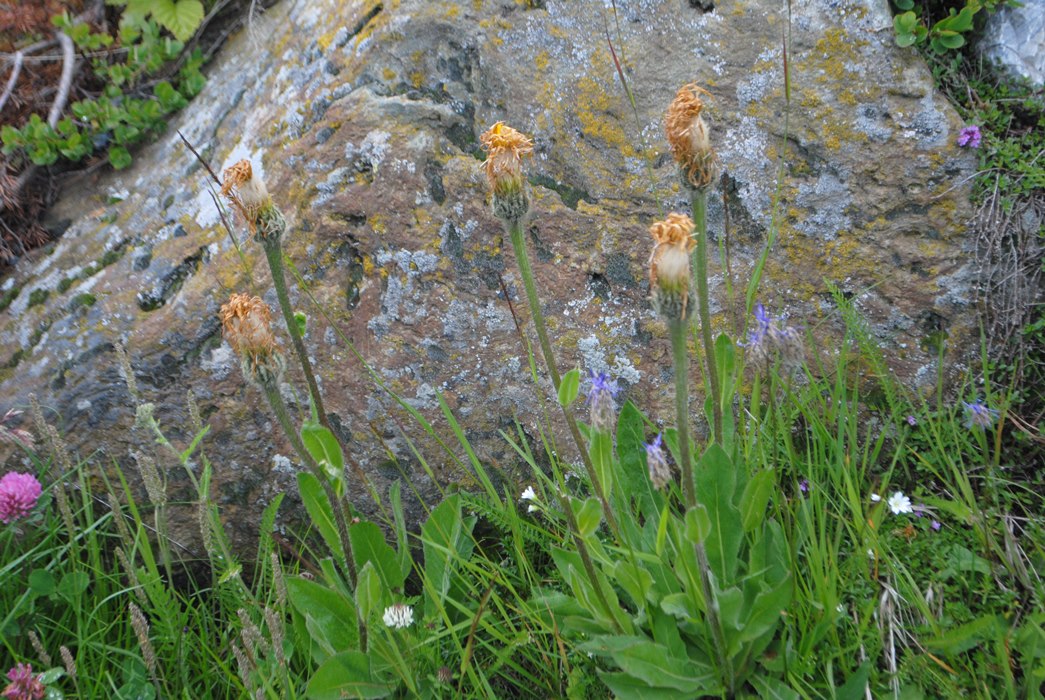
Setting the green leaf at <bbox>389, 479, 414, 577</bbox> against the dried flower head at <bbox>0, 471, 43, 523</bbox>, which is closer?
the green leaf at <bbox>389, 479, 414, 577</bbox>

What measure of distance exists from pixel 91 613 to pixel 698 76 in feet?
8.95

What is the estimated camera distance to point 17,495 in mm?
2582

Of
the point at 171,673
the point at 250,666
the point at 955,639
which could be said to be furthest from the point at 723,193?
the point at 171,673

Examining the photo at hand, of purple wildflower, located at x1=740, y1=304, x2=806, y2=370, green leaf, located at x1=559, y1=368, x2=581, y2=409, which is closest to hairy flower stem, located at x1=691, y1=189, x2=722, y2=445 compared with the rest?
A: purple wildflower, located at x1=740, y1=304, x2=806, y2=370

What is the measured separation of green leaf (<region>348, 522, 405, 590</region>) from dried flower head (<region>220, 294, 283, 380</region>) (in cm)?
58

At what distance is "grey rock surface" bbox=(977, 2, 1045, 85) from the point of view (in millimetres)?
3020

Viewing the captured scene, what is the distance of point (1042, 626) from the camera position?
6.51ft

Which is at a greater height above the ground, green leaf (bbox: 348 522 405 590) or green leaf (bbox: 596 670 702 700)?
green leaf (bbox: 348 522 405 590)

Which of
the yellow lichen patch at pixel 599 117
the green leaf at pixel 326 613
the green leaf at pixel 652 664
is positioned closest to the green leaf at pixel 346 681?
the green leaf at pixel 326 613

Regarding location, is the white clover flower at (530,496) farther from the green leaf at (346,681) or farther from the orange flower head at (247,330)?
the orange flower head at (247,330)

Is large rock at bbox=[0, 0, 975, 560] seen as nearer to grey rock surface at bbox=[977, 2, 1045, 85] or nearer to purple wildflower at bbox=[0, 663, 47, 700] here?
grey rock surface at bbox=[977, 2, 1045, 85]

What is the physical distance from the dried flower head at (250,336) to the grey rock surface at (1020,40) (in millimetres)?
2889

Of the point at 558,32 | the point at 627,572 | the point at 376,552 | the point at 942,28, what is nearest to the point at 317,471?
the point at 376,552

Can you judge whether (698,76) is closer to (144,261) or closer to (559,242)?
(559,242)
